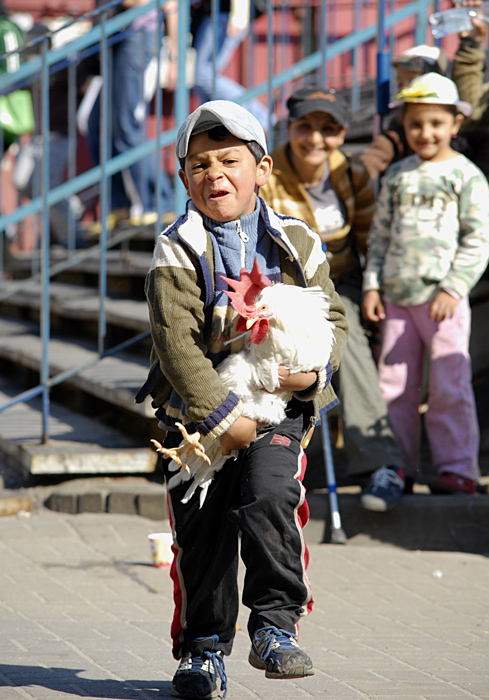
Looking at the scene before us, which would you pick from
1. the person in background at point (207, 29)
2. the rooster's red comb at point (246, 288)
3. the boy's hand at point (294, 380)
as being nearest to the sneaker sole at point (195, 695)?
the boy's hand at point (294, 380)

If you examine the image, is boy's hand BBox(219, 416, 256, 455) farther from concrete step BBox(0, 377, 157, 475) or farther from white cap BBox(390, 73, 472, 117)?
white cap BBox(390, 73, 472, 117)

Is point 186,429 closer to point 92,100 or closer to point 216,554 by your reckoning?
point 216,554

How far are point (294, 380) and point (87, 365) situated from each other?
10.1 feet

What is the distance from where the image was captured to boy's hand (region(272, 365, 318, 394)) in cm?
276

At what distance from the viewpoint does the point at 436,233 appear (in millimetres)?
4910

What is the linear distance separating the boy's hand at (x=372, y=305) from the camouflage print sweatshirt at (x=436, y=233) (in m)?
0.04

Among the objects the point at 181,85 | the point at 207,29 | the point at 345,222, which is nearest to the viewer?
the point at 345,222

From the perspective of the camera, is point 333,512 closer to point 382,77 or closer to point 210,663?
point 210,663

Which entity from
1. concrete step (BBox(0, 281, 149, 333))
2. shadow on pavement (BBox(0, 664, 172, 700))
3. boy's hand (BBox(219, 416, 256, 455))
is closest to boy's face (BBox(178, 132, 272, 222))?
boy's hand (BBox(219, 416, 256, 455))

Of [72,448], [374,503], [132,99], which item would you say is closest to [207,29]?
[132,99]

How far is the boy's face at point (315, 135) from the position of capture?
4.98 meters

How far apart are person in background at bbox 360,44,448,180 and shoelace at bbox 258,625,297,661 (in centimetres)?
319

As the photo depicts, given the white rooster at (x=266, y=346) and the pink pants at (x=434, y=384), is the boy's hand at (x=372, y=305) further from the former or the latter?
the white rooster at (x=266, y=346)

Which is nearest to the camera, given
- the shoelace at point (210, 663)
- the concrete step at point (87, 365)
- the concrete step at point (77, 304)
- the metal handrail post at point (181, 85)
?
the shoelace at point (210, 663)
